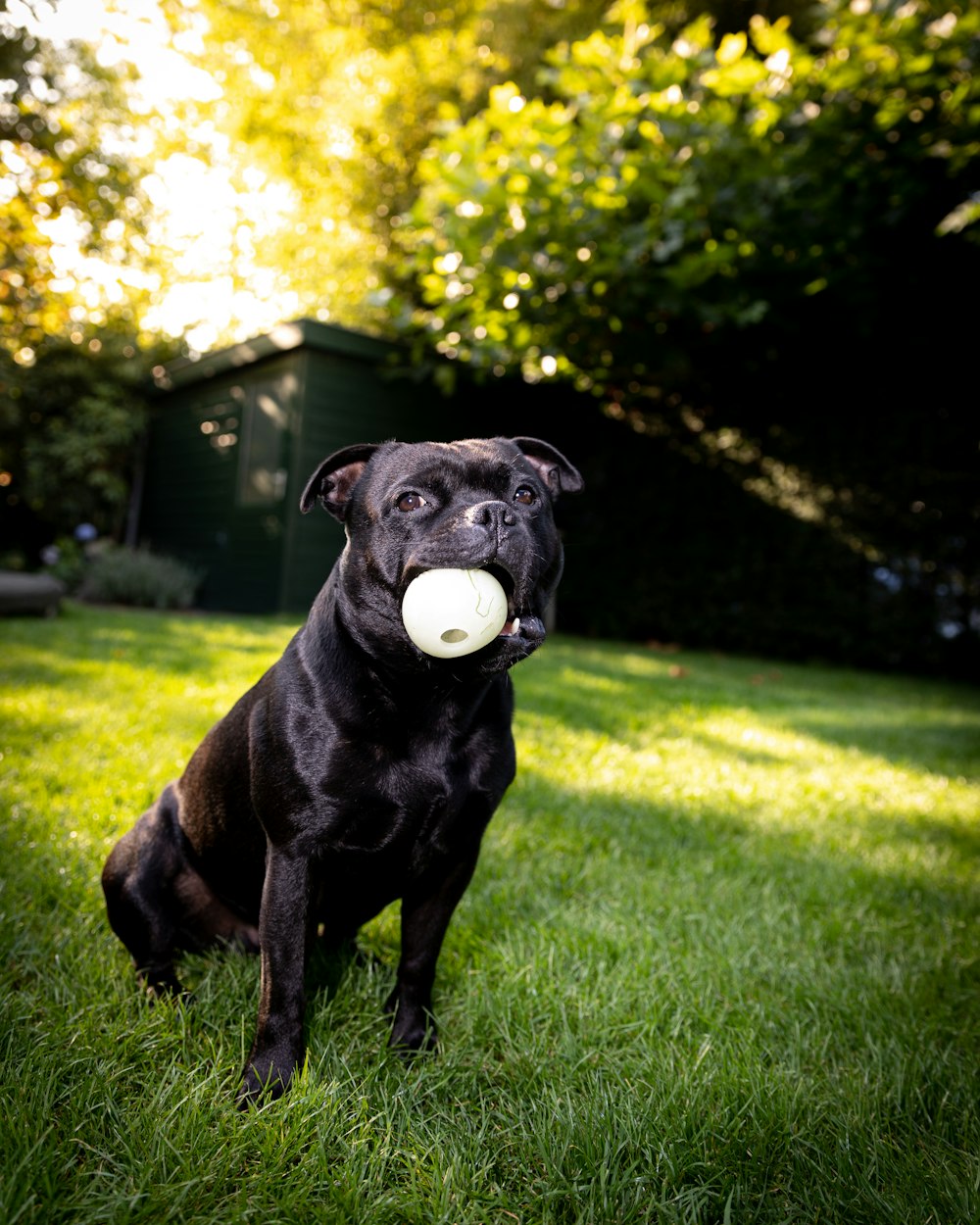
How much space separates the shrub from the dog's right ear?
33.5 feet

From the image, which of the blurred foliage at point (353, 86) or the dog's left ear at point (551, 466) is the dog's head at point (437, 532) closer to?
the dog's left ear at point (551, 466)

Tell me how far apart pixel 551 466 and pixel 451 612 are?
99cm

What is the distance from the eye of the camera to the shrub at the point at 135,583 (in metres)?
11.4

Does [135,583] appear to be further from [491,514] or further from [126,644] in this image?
[491,514]

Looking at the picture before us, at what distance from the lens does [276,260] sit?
19.7 metres

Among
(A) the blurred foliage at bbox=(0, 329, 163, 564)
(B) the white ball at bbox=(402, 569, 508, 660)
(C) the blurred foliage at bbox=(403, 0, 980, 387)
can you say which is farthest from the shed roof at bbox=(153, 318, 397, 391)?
(B) the white ball at bbox=(402, 569, 508, 660)

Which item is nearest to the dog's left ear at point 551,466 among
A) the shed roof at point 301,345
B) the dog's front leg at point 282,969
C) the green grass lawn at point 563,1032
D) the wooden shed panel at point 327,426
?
the dog's front leg at point 282,969

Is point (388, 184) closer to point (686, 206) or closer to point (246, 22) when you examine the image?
point (246, 22)

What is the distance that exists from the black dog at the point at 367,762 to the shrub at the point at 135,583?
33.2 feet

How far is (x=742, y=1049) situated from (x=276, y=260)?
69.0ft

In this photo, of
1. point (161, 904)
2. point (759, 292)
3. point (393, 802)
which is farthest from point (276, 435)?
Answer: point (393, 802)

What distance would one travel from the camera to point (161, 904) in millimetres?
2076

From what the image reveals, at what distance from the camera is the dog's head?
1.72m

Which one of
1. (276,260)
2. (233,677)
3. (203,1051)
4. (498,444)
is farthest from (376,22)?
(203,1051)
